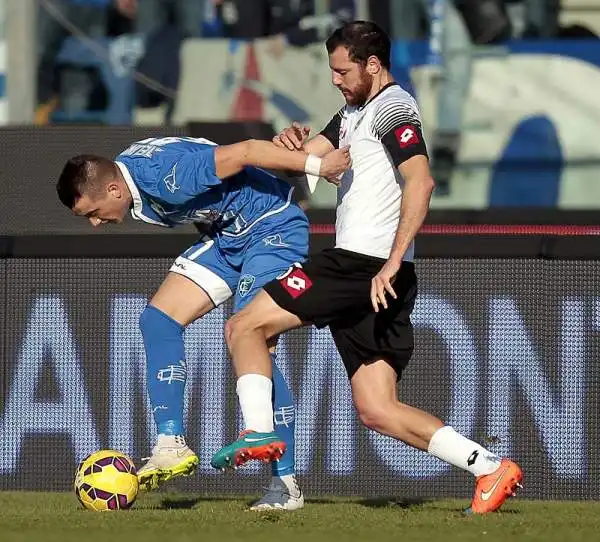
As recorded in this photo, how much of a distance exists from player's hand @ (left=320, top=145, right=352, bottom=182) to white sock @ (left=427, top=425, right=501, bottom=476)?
1.14 m

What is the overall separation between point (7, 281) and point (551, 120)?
19.7 ft

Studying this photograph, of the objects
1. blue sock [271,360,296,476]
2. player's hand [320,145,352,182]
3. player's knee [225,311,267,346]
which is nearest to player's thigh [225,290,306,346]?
player's knee [225,311,267,346]

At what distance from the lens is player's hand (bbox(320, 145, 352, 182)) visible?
23.9ft

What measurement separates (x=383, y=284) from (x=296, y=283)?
42 cm

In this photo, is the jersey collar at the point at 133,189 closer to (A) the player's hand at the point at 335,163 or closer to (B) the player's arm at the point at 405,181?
(A) the player's hand at the point at 335,163

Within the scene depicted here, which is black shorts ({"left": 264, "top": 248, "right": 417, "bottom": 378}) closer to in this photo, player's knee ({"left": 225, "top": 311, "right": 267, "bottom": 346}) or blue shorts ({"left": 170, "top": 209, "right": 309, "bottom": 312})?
player's knee ({"left": 225, "top": 311, "right": 267, "bottom": 346})

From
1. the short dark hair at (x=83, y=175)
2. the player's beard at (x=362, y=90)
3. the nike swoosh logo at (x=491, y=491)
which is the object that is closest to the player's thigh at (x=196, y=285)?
the short dark hair at (x=83, y=175)

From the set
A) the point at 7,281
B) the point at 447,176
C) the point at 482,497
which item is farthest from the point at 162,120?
the point at 482,497

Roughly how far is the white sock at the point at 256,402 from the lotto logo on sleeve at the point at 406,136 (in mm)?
1107

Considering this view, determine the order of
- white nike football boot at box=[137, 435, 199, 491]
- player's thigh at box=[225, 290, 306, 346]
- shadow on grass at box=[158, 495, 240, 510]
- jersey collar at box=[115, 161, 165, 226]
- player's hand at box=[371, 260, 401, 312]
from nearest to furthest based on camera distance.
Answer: player's hand at box=[371, 260, 401, 312] → player's thigh at box=[225, 290, 306, 346] → white nike football boot at box=[137, 435, 199, 491] → jersey collar at box=[115, 161, 165, 226] → shadow on grass at box=[158, 495, 240, 510]

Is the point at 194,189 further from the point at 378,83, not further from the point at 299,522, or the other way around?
the point at 299,522

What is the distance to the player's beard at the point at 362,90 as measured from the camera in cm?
740

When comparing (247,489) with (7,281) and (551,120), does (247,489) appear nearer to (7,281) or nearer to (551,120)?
(7,281)

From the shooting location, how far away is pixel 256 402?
285 inches
